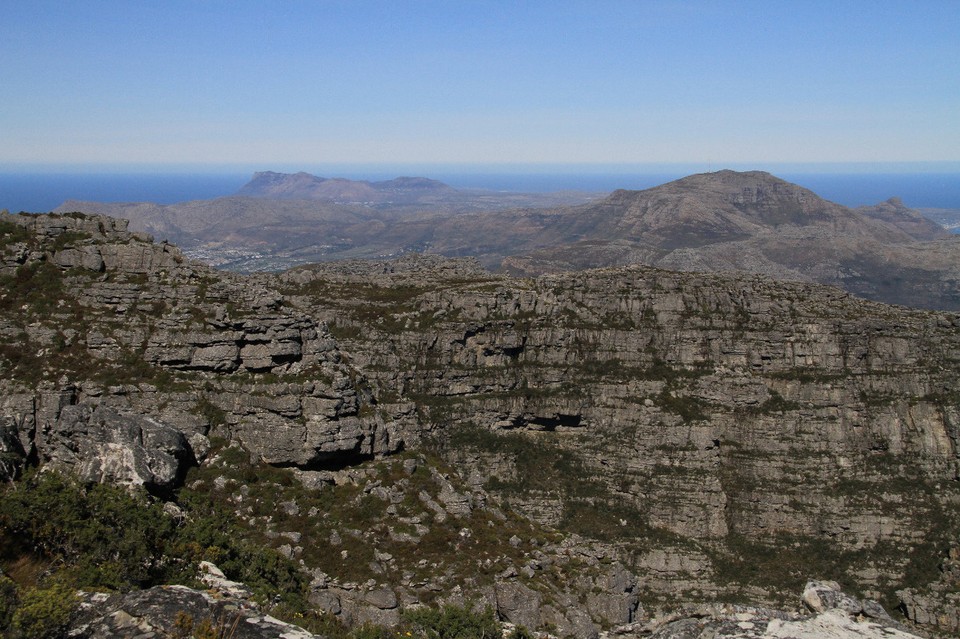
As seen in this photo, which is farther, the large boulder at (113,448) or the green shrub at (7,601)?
the large boulder at (113,448)

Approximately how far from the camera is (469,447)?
73.6 meters

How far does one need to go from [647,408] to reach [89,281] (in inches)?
2095

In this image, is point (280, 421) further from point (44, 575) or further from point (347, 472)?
point (44, 575)

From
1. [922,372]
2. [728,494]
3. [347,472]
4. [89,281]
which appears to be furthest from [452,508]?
[922,372]

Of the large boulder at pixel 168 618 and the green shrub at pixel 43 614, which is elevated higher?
the green shrub at pixel 43 614

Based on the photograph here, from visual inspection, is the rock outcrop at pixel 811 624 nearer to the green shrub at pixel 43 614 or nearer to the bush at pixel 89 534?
the green shrub at pixel 43 614

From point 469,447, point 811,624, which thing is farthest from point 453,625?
point 469,447

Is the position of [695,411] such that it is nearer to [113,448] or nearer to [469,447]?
[469,447]

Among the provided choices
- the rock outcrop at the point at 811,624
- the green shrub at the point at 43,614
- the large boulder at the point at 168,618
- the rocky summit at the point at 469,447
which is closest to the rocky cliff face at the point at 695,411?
the rocky summit at the point at 469,447

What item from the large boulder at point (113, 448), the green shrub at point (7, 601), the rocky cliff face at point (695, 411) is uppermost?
the green shrub at point (7, 601)

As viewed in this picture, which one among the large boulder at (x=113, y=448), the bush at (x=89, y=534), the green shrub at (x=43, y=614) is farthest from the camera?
the large boulder at (x=113, y=448)

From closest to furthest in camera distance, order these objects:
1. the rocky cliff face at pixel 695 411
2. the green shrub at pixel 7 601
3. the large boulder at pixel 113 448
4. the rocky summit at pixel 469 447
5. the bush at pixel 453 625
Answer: the green shrub at pixel 7 601
the rocky summit at pixel 469 447
the bush at pixel 453 625
the large boulder at pixel 113 448
the rocky cliff face at pixel 695 411

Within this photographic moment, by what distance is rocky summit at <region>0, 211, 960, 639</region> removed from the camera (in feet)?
81.7

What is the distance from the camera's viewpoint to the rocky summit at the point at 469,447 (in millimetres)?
24891
